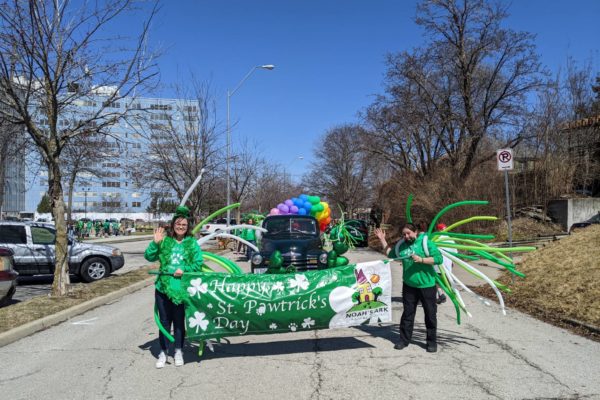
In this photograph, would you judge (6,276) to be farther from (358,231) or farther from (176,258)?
(358,231)

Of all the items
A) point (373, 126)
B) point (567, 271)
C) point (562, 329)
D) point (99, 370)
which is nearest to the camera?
point (99, 370)

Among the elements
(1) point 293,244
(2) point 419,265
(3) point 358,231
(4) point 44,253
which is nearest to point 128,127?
(4) point 44,253

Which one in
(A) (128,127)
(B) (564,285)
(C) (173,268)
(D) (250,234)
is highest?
(A) (128,127)

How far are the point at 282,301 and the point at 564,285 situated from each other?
20.5 ft

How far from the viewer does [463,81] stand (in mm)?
25234

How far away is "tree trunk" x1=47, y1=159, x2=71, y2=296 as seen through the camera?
9.70 meters

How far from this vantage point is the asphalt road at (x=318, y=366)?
4652mm

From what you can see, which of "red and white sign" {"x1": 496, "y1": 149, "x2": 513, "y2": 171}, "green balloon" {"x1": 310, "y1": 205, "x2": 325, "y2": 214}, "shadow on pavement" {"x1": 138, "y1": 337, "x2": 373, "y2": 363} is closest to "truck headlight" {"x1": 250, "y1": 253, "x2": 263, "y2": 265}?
"shadow on pavement" {"x1": 138, "y1": 337, "x2": 373, "y2": 363}

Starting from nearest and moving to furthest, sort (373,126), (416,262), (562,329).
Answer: (416,262), (562,329), (373,126)

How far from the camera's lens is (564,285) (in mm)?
8914

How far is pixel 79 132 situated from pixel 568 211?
21.9 metres

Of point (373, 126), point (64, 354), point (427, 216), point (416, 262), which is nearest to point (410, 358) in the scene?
point (416, 262)

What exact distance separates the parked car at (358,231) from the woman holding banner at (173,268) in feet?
65.3

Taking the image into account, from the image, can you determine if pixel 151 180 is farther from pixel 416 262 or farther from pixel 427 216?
pixel 416 262
